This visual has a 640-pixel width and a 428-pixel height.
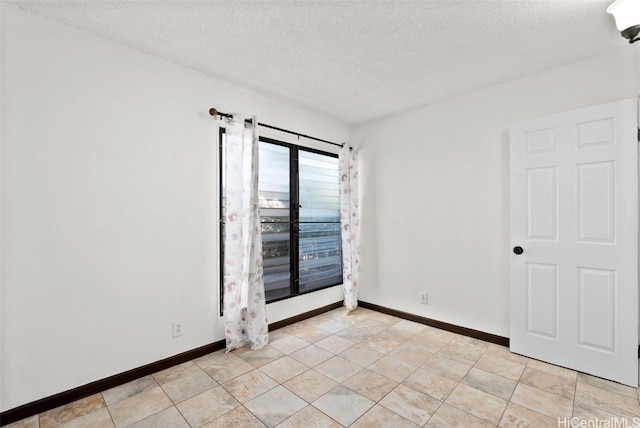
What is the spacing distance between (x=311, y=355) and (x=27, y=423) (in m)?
1.87

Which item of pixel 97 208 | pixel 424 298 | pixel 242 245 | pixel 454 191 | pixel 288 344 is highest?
pixel 454 191

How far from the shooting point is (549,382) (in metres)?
2.18

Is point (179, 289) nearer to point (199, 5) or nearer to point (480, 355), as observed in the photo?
point (199, 5)

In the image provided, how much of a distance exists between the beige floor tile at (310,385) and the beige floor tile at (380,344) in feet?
2.25

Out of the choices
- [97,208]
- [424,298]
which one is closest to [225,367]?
[97,208]

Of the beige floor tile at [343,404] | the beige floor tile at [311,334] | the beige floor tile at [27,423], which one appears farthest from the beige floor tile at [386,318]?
the beige floor tile at [27,423]

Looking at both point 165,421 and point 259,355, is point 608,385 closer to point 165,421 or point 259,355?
point 259,355

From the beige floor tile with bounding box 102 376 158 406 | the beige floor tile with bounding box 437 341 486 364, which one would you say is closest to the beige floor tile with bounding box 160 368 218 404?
the beige floor tile with bounding box 102 376 158 406

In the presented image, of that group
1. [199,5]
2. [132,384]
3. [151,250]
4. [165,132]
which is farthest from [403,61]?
[132,384]

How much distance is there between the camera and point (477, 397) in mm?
2012

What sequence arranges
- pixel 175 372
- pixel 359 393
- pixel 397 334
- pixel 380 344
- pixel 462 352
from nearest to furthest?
pixel 359 393 → pixel 175 372 → pixel 462 352 → pixel 380 344 → pixel 397 334

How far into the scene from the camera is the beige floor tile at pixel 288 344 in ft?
9.07

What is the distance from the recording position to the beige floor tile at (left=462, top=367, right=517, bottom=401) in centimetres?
206

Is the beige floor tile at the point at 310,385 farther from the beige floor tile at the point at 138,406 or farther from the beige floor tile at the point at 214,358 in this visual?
the beige floor tile at the point at 138,406
